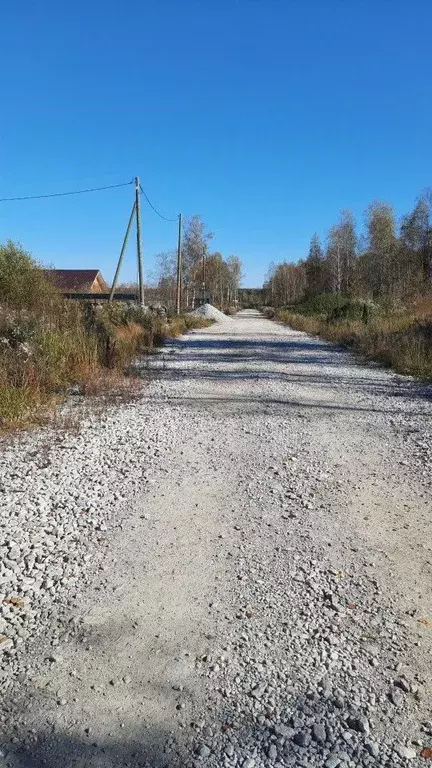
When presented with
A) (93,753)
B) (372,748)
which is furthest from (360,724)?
(93,753)

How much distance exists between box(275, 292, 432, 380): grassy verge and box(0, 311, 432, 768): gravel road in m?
6.93

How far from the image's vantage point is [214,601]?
280cm

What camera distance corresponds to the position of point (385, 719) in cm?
203

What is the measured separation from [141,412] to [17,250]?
49.5 feet

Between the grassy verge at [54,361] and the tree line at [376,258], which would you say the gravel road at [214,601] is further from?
the tree line at [376,258]

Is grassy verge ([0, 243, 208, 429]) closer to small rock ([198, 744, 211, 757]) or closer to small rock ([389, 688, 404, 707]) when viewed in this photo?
small rock ([198, 744, 211, 757])

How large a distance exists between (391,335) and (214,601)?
46.7 feet

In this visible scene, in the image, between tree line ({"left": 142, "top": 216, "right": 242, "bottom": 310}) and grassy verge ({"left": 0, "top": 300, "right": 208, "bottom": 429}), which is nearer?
grassy verge ({"left": 0, "top": 300, "right": 208, "bottom": 429})

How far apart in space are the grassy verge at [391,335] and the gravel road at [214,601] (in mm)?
6928

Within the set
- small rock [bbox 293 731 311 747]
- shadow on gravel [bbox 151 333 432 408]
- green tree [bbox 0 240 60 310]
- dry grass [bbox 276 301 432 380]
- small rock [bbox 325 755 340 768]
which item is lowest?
small rock [bbox 325 755 340 768]

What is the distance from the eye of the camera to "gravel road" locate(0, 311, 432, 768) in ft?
6.44

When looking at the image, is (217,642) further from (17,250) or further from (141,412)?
(17,250)

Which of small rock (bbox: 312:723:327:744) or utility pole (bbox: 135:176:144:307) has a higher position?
utility pole (bbox: 135:176:144:307)

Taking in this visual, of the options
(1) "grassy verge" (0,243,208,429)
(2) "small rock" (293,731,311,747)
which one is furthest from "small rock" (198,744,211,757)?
(1) "grassy verge" (0,243,208,429)
